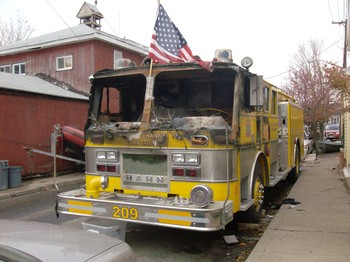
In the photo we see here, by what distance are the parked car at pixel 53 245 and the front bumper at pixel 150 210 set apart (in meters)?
1.75

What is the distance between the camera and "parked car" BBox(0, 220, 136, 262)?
225cm

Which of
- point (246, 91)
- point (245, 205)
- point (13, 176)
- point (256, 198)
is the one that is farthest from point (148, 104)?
point (13, 176)

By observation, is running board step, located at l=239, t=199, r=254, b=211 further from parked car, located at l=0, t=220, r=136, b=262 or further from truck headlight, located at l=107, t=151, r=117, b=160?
parked car, located at l=0, t=220, r=136, b=262

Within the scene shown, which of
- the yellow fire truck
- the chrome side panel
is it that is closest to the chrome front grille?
the yellow fire truck

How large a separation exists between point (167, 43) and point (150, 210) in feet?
→ 8.56

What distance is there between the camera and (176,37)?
6.01m

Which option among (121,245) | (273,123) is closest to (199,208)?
(121,245)

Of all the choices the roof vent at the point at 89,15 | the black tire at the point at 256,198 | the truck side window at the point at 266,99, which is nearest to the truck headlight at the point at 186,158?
the black tire at the point at 256,198

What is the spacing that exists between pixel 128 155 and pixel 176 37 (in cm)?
204

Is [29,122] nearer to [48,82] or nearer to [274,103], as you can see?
[274,103]

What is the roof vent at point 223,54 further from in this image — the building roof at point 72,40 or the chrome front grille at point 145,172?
the building roof at point 72,40

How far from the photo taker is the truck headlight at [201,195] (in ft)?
14.5

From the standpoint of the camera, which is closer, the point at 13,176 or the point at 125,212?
the point at 125,212

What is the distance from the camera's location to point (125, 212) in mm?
4812
